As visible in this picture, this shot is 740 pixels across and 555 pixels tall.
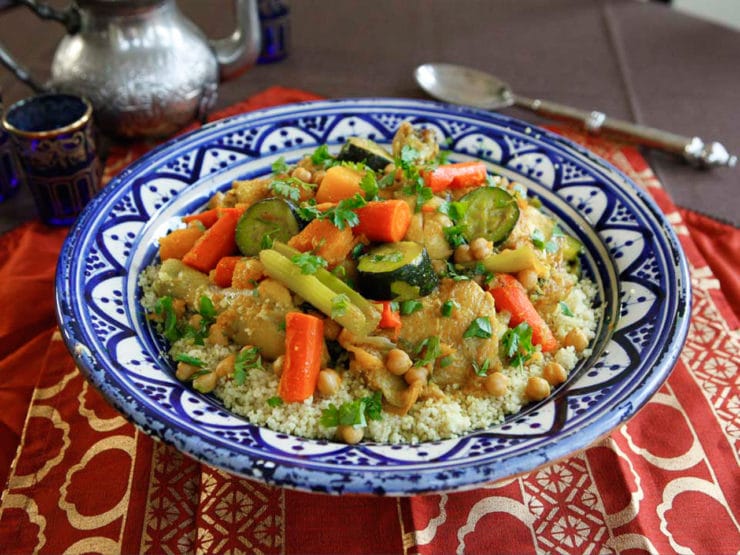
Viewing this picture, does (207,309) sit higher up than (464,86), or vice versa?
(464,86)

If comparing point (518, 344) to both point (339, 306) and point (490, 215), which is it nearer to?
point (490, 215)

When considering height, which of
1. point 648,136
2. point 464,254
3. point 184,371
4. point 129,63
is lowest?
point 184,371

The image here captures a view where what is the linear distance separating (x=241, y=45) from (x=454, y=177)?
2064mm

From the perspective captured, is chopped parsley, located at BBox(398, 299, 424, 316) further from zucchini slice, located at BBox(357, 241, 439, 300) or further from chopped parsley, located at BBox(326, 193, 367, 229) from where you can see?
chopped parsley, located at BBox(326, 193, 367, 229)

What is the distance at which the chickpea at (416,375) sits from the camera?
100 inches

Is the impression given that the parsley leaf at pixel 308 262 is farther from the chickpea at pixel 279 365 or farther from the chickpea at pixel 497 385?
the chickpea at pixel 497 385

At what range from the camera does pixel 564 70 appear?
5.19m

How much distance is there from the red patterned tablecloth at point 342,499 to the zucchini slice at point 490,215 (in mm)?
944

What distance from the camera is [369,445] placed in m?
2.32

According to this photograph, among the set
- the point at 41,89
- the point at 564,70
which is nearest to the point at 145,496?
the point at 41,89

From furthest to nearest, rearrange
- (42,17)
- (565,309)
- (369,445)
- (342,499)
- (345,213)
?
1. (42,17)
2. (565,309)
3. (345,213)
4. (342,499)
5. (369,445)

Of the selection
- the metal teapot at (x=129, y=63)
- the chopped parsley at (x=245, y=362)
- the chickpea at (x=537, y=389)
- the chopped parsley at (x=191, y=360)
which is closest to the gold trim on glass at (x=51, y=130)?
the metal teapot at (x=129, y=63)

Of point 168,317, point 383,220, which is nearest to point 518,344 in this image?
point 383,220

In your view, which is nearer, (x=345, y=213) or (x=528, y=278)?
(x=345, y=213)
